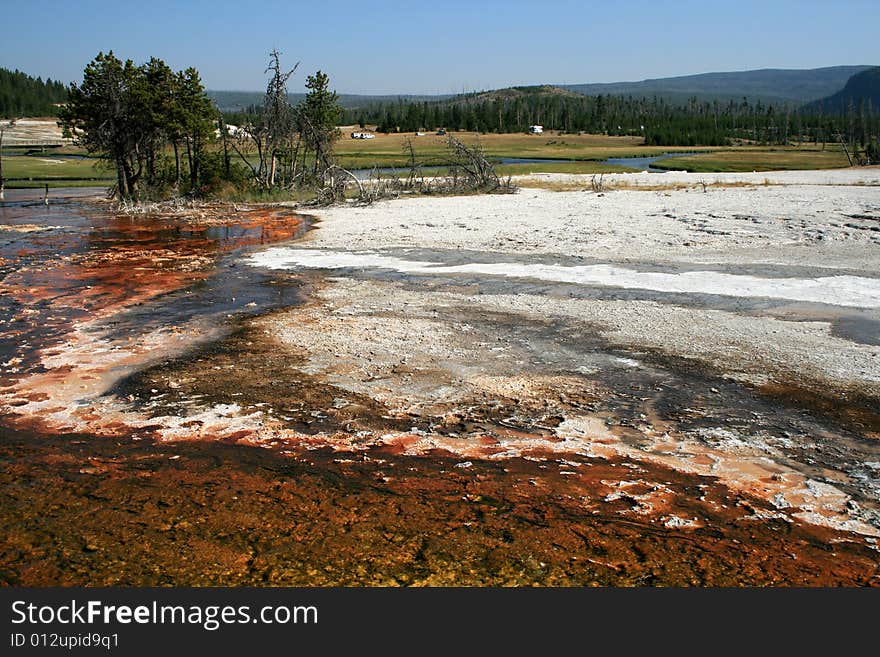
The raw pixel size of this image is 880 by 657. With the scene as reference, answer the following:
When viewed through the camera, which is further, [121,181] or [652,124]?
[652,124]

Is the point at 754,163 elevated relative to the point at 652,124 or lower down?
lower down

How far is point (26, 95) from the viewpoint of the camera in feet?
349

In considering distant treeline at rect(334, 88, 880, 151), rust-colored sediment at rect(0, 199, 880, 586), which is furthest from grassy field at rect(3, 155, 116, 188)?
distant treeline at rect(334, 88, 880, 151)

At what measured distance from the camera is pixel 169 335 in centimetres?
1041

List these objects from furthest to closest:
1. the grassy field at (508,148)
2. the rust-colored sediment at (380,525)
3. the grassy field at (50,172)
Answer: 1. the grassy field at (508,148)
2. the grassy field at (50,172)
3. the rust-colored sediment at (380,525)

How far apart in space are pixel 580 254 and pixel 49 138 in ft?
246

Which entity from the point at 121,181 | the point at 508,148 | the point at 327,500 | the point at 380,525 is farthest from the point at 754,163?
the point at 380,525

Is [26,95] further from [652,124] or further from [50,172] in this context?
[652,124]

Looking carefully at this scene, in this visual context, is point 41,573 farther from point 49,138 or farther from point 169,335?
point 49,138

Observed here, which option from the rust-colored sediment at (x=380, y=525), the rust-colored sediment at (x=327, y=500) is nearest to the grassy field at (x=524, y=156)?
the rust-colored sediment at (x=327, y=500)

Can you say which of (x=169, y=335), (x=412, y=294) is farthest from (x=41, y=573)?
(x=412, y=294)

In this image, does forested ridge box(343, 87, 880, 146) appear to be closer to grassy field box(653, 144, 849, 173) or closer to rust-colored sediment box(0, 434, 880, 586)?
grassy field box(653, 144, 849, 173)

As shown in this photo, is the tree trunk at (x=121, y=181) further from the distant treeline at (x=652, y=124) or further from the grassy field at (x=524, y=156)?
the distant treeline at (x=652, y=124)

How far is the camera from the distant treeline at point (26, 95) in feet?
317
